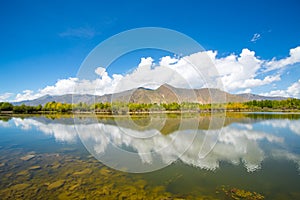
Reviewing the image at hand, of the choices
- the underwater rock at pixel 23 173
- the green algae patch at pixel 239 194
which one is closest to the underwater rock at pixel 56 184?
the underwater rock at pixel 23 173

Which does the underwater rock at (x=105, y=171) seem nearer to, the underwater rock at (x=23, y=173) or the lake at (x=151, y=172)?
the lake at (x=151, y=172)

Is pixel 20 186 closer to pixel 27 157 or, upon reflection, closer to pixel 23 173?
pixel 23 173

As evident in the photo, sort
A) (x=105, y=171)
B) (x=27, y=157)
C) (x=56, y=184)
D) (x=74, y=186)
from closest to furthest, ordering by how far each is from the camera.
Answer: (x=74, y=186) → (x=56, y=184) → (x=105, y=171) → (x=27, y=157)

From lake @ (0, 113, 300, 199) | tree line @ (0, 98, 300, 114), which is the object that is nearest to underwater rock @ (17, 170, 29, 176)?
lake @ (0, 113, 300, 199)

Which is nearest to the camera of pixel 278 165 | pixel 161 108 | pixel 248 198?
pixel 248 198

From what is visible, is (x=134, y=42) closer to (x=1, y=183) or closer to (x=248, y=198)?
(x=248, y=198)

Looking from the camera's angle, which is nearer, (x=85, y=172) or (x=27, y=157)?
(x=85, y=172)

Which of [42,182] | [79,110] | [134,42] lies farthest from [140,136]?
Result: [79,110]

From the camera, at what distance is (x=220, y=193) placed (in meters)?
7.21

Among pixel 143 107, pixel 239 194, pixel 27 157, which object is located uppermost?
pixel 143 107

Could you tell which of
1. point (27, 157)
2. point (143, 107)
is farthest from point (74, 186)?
point (143, 107)

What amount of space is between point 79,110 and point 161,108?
3405 cm

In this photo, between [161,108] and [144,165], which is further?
[161,108]

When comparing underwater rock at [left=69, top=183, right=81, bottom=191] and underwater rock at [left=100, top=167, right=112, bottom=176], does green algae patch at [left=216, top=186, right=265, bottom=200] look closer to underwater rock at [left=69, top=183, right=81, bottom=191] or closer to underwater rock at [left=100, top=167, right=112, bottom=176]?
underwater rock at [left=100, top=167, right=112, bottom=176]
